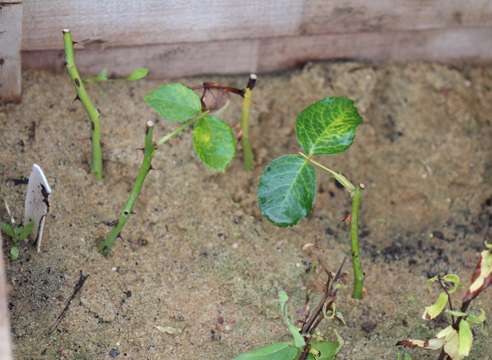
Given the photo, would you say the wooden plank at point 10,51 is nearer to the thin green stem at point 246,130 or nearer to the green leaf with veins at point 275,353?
the thin green stem at point 246,130

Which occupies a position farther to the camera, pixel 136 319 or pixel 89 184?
pixel 89 184

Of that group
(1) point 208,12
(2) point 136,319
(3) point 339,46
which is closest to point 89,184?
(2) point 136,319

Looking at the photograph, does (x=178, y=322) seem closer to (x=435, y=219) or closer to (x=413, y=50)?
(x=435, y=219)

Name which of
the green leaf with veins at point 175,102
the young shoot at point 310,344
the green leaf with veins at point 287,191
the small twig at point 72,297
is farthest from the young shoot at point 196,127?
the young shoot at point 310,344

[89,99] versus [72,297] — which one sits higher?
[89,99]

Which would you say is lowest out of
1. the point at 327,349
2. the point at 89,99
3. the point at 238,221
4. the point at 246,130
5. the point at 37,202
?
the point at 327,349

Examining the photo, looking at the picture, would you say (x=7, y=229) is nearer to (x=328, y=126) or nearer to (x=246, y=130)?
(x=246, y=130)

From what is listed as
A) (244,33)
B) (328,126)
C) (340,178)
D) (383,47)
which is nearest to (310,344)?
(340,178)
